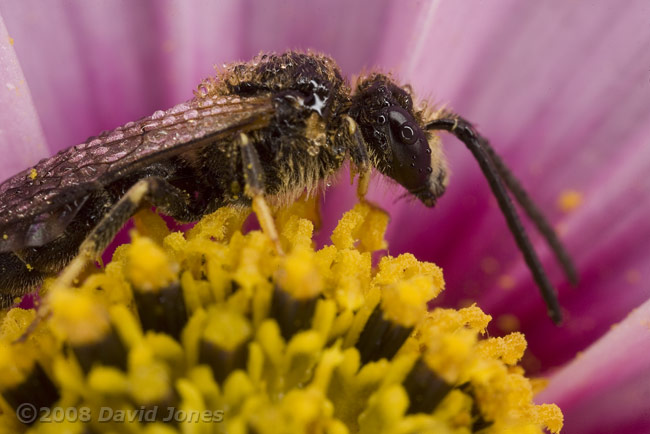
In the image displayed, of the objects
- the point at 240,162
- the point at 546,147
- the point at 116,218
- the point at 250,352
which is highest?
the point at 546,147

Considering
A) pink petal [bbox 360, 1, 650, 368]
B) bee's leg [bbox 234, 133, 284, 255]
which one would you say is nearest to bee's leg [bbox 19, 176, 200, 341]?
bee's leg [bbox 234, 133, 284, 255]

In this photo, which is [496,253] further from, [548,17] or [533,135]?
[548,17]

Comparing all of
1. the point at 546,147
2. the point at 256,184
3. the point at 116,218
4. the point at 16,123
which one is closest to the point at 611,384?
the point at 546,147

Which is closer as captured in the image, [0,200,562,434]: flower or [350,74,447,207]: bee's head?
[0,200,562,434]: flower

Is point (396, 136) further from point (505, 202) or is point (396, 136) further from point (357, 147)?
point (505, 202)

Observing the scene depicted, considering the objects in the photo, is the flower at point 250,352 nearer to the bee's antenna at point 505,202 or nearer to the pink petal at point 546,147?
the bee's antenna at point 505,202

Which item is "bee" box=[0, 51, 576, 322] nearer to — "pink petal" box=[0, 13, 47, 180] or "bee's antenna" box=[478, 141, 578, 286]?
"bee's antenna" box=[478, 141, 578, 286]
